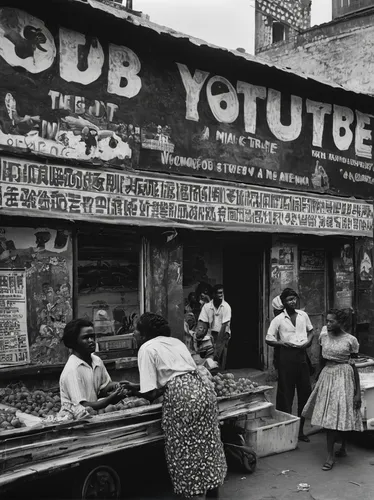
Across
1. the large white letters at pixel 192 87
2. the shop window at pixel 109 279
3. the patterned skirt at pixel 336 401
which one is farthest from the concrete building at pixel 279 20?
the patterned skirt at pixel 336 401

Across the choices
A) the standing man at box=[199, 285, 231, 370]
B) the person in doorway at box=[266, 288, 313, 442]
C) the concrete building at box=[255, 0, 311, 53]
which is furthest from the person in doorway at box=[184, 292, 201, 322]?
the concrete building at box=[255, 0, 311, 53]

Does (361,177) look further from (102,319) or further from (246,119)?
(102,319)

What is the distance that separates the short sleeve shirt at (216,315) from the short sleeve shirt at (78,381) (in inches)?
178

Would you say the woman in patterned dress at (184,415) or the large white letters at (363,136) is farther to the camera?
the large white letters at (363,136)

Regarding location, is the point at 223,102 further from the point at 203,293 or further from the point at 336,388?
Result: the point at 336,388

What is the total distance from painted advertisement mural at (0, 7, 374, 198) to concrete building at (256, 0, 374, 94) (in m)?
3.93

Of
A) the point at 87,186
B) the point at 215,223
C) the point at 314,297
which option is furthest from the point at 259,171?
the point at 87,186

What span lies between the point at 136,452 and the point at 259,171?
20.1ft

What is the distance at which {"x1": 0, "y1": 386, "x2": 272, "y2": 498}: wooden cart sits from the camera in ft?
13.2

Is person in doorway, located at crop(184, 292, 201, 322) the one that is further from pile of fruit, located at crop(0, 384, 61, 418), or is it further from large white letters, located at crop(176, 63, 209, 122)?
pile of fruit, located at crop(0, 384, 61, 418)

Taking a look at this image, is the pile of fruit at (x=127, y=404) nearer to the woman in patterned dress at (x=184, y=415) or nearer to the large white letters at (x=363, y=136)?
the woman in patterned dress at (x=184, y=415)

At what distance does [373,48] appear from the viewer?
14.7 m

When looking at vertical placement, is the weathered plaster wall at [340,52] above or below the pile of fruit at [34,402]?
above

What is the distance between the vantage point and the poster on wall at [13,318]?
22.2 ft
